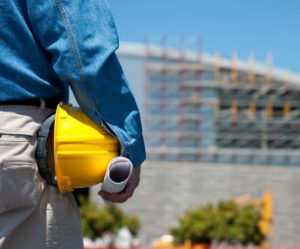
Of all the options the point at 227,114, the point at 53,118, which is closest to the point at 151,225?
the point at 227,114

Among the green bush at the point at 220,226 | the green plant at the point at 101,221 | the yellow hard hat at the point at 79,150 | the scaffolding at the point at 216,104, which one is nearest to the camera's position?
the yellow hard hat at the point at 79,150

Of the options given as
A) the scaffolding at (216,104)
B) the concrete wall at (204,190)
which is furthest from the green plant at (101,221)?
the scaffolding at (216,104)

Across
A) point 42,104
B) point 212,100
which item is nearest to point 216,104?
point 212,100

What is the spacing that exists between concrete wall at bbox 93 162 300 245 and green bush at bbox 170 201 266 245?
17.4 feet

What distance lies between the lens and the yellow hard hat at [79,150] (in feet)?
4.55

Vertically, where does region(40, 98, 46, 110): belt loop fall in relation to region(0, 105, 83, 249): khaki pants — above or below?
above

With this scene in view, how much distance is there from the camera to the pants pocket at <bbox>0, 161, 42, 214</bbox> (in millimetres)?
1398

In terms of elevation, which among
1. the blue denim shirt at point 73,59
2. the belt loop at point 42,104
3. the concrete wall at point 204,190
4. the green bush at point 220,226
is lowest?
the concrete wall at point 204,190

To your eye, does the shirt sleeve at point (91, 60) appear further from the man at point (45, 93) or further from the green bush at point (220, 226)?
the green bush at point (220, 226)

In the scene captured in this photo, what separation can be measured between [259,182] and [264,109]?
12.9 m

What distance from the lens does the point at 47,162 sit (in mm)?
1447

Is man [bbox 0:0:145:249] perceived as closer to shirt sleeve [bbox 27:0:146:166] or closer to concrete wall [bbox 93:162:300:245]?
shirt sleeve [bbox 27:0:146:166]

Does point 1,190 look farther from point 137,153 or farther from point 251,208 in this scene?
point 251,208

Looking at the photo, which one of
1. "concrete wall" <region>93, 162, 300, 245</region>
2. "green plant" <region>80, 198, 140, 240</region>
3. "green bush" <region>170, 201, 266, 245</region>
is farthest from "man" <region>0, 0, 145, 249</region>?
"concrete wall" <region>93, 162, 300, 245</region>
